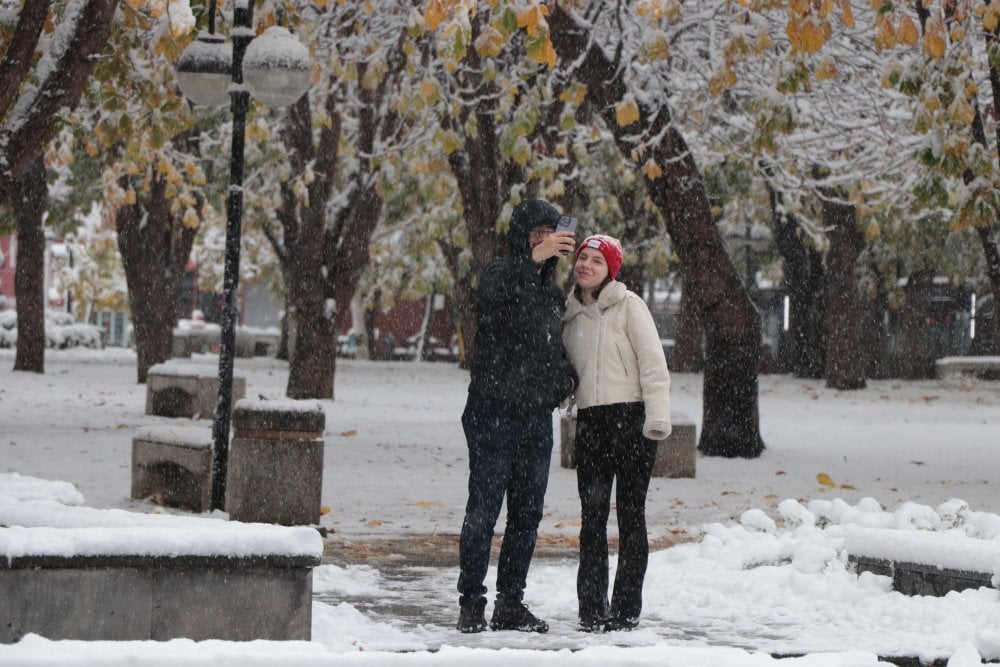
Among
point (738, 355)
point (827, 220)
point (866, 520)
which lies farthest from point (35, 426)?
point (827, 220)

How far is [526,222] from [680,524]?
18.5 ft

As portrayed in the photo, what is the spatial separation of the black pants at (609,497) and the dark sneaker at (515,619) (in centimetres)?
35

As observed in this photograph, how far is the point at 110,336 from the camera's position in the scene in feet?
266

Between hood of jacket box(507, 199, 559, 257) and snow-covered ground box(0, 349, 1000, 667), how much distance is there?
1.85 meters

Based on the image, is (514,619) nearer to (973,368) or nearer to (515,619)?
(515,619)

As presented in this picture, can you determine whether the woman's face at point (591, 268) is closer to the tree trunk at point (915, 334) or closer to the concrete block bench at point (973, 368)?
the concrete block bench at point (973, 368)

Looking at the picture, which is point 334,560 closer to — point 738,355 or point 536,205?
point 536,205

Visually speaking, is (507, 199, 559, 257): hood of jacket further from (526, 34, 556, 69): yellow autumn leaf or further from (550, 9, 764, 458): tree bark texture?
(550, 9, 764, 458): tree bark texture

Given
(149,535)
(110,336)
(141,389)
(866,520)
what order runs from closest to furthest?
1. (149,535)
2. (866,520)
3. (141,389)
4. (110,336)

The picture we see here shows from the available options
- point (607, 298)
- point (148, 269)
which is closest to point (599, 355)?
point (607, 298)

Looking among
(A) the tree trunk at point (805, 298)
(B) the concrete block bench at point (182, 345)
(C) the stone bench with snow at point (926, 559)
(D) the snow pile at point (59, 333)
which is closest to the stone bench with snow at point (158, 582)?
(C) the stone bench with snow at point (926, 559)

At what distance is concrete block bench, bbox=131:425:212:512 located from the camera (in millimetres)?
11852

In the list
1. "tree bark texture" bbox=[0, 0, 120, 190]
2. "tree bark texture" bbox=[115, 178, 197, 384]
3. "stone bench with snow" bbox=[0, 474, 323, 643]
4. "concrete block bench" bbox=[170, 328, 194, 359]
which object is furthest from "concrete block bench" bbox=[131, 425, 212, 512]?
"concrete block bench" bbox=[170, 328, 194, 359]

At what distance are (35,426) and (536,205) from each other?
1284cm
